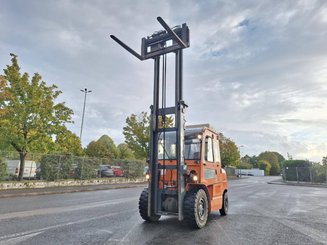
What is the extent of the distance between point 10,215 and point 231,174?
58867 millimetres

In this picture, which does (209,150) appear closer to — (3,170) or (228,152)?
(3,170)

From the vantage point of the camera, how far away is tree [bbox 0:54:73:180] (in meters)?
19.3

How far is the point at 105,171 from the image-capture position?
1065 inches

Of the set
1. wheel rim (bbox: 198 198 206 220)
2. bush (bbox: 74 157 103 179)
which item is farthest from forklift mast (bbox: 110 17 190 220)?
bush (bbox: 74 157 103 179)

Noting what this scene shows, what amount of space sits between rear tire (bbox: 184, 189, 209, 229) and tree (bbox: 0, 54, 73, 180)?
1601 centimetres

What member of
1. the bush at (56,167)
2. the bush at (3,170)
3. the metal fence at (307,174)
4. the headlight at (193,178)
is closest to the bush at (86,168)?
the bush at (56,167)

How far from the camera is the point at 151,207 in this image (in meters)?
7.48

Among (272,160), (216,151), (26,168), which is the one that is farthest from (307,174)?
(272,160)

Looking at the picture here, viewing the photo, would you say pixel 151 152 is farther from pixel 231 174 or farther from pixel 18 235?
pixel 231 174

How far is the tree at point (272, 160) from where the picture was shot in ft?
344

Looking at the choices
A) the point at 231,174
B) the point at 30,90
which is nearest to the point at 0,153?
the point at 30,90

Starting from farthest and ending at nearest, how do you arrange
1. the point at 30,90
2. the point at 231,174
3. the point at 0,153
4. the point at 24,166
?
1. the point at 231,174
2. the point at 30,90
3. the point at 24,166
4. the point at 0,153

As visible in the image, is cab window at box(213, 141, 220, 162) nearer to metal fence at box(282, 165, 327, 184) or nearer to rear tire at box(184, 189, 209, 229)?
rear tire at box(184, 189, 209, 229)

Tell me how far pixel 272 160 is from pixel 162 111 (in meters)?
122
